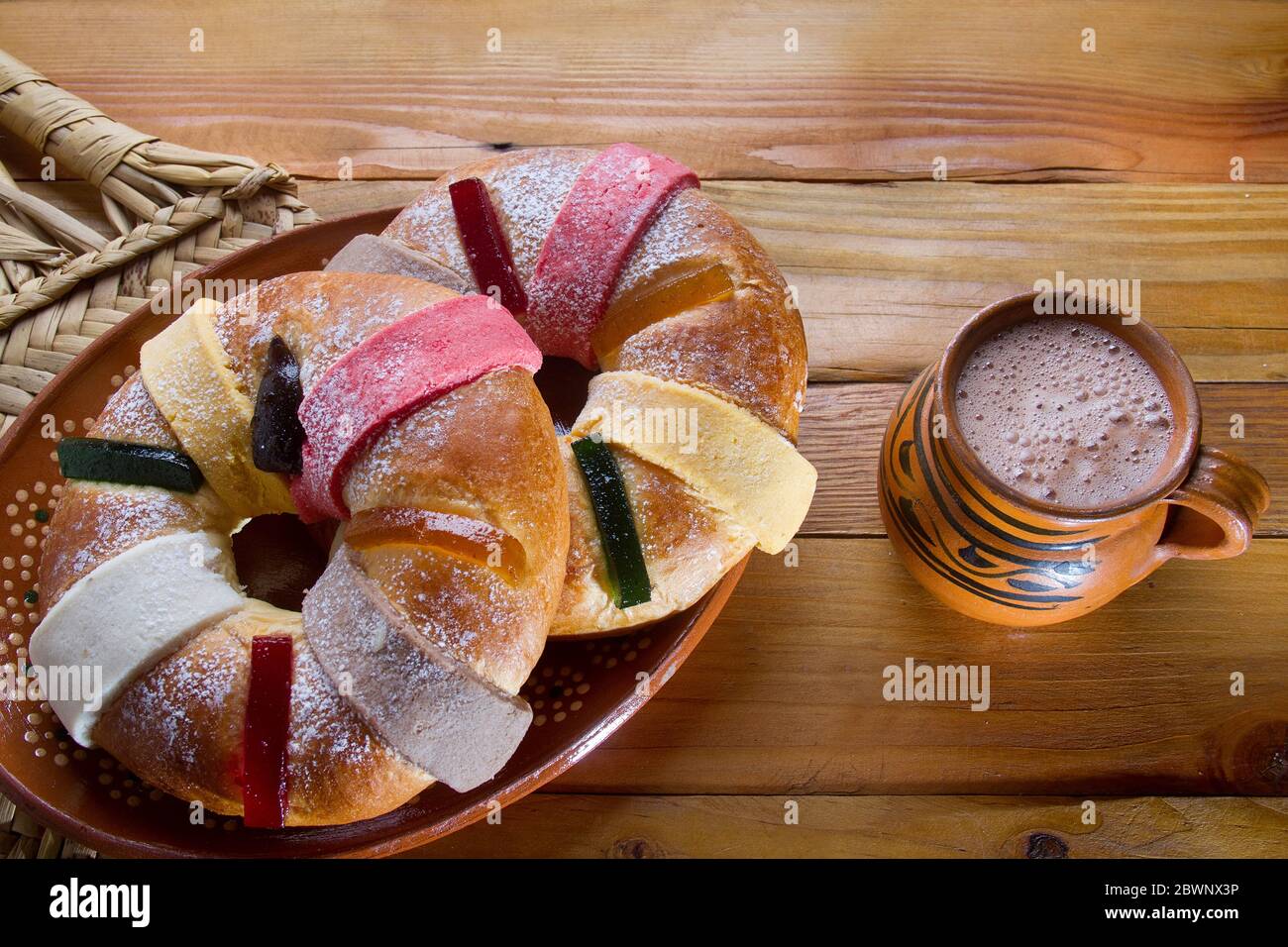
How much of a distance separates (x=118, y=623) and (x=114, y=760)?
0.68ft

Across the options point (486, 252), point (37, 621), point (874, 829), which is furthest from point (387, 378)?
point (874, 829)

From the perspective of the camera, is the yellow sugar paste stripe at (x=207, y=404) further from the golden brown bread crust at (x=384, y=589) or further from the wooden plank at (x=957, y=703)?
the wooden plank at (x=957, y=703)

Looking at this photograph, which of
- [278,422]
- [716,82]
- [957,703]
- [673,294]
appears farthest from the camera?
[716,82]

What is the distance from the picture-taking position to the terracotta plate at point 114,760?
1136 mm

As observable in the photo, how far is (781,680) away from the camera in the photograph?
139cm

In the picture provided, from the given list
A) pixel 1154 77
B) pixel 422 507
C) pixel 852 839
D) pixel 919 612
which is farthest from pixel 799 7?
pixel 852 839

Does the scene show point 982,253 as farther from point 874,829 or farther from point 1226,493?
point 874,829

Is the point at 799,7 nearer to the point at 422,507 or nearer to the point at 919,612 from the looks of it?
the point at 919,612

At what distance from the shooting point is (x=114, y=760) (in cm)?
121

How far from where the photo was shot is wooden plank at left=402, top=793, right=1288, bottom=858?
1.33 meters

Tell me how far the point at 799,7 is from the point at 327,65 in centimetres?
74

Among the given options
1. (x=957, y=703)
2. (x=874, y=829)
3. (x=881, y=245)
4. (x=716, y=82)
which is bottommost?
(x=874, y=829)

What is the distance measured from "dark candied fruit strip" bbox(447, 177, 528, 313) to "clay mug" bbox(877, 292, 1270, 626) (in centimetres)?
48

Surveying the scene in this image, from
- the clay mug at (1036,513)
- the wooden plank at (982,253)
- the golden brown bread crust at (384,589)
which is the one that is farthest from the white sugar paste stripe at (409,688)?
the wooden plank at (982,253)
